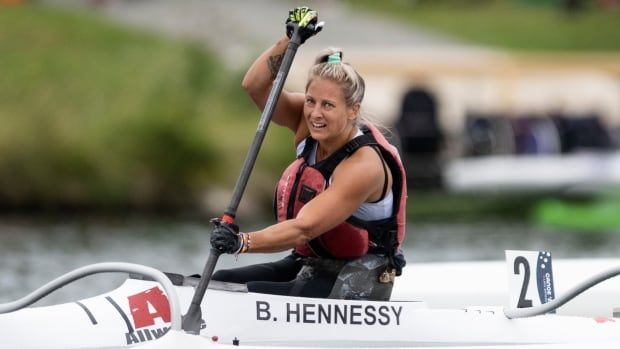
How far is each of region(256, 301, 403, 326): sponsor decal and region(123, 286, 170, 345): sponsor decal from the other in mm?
473

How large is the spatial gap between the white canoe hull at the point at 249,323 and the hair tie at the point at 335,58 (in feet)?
3.80

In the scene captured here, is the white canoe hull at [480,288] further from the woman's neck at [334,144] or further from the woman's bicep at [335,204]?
the woman's bicep at [335,204]

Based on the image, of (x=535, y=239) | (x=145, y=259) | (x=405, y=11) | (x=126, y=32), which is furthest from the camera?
(x=405, y=11)

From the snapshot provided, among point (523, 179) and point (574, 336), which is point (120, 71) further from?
point (574, 336)

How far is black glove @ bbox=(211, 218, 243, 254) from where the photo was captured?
24.2 feet

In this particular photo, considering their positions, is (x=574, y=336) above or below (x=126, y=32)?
below

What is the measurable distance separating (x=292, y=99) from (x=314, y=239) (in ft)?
2.68

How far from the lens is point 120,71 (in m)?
26.0

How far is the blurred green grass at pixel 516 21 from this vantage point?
39188 millimetres

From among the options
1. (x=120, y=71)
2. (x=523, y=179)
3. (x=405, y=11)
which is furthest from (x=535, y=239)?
(x=405, y=11)

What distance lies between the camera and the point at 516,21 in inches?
1613

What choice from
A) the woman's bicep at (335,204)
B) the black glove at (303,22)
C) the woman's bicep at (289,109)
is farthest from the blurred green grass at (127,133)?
the woman's bicep at (335,204)

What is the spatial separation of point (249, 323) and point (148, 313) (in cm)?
50

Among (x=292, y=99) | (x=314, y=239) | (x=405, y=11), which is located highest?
(x=405, y=11)
